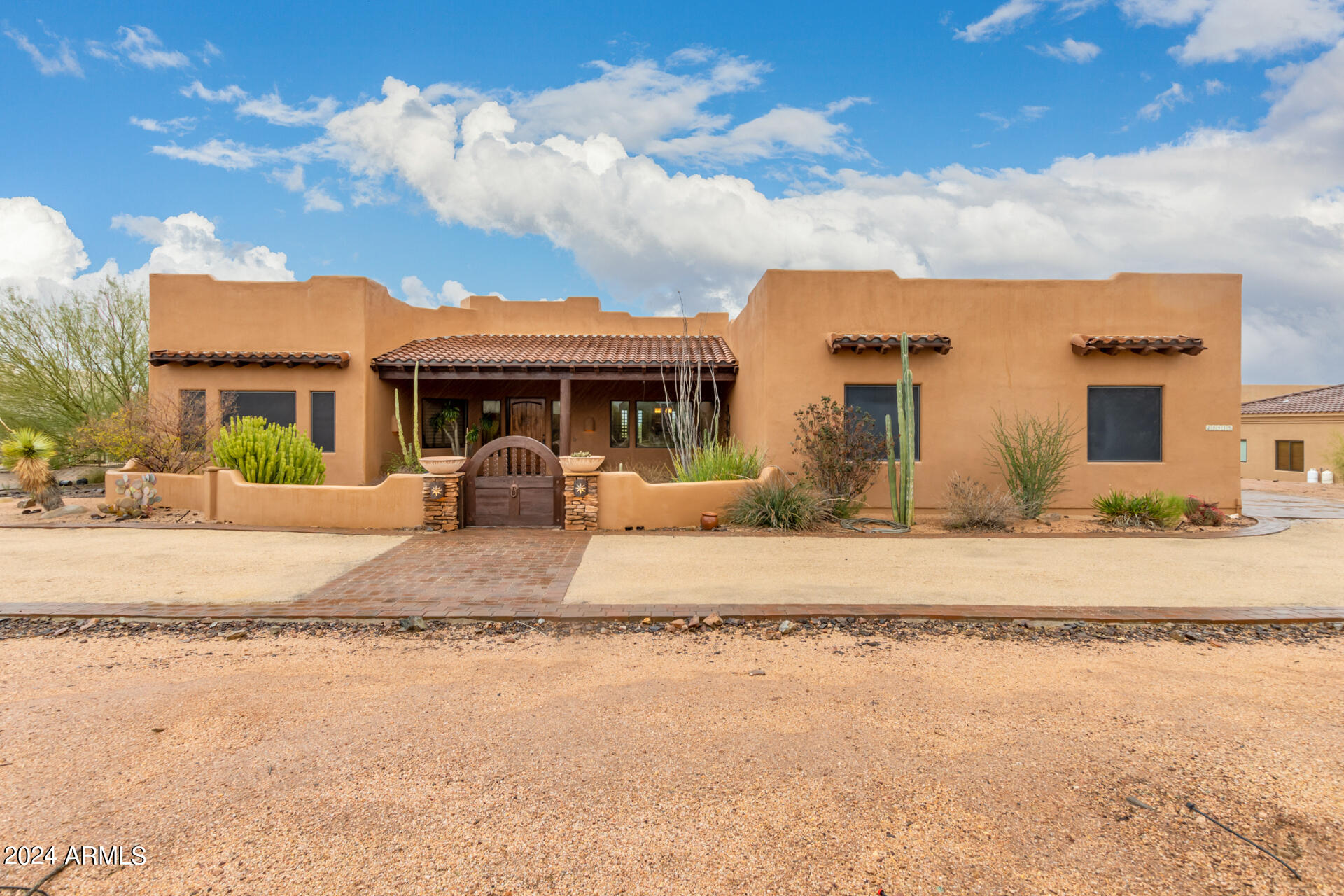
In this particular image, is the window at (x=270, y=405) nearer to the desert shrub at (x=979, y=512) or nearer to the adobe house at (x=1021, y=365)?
the adobe house at (x=1021, y=365)

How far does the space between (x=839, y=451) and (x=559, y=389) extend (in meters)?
8.34

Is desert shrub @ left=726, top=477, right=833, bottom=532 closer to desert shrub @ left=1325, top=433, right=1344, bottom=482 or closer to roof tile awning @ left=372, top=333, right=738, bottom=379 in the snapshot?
roof tile awning @ left=372, top=333, right=738, bottom=379

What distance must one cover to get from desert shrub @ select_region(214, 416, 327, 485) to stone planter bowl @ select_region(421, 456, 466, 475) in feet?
9.05

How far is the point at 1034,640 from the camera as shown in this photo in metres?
5.06

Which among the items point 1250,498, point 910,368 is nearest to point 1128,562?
point 910,368

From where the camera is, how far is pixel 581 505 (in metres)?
10.3

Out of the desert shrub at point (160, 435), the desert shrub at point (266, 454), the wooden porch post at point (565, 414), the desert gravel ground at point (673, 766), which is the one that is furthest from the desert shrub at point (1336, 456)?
the desert shrub at point (160, 435)

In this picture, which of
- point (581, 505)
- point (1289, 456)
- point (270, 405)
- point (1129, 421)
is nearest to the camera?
point (581, 505)

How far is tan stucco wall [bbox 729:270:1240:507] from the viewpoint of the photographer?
12180mm

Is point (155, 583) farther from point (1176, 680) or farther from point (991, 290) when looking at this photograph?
point (991, 290)

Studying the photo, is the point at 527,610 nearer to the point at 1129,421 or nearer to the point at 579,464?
the point at 579,464

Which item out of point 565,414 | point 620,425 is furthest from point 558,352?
point 620,425

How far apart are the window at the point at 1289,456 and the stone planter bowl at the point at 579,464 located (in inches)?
1072

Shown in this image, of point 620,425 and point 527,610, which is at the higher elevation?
point 620,425
